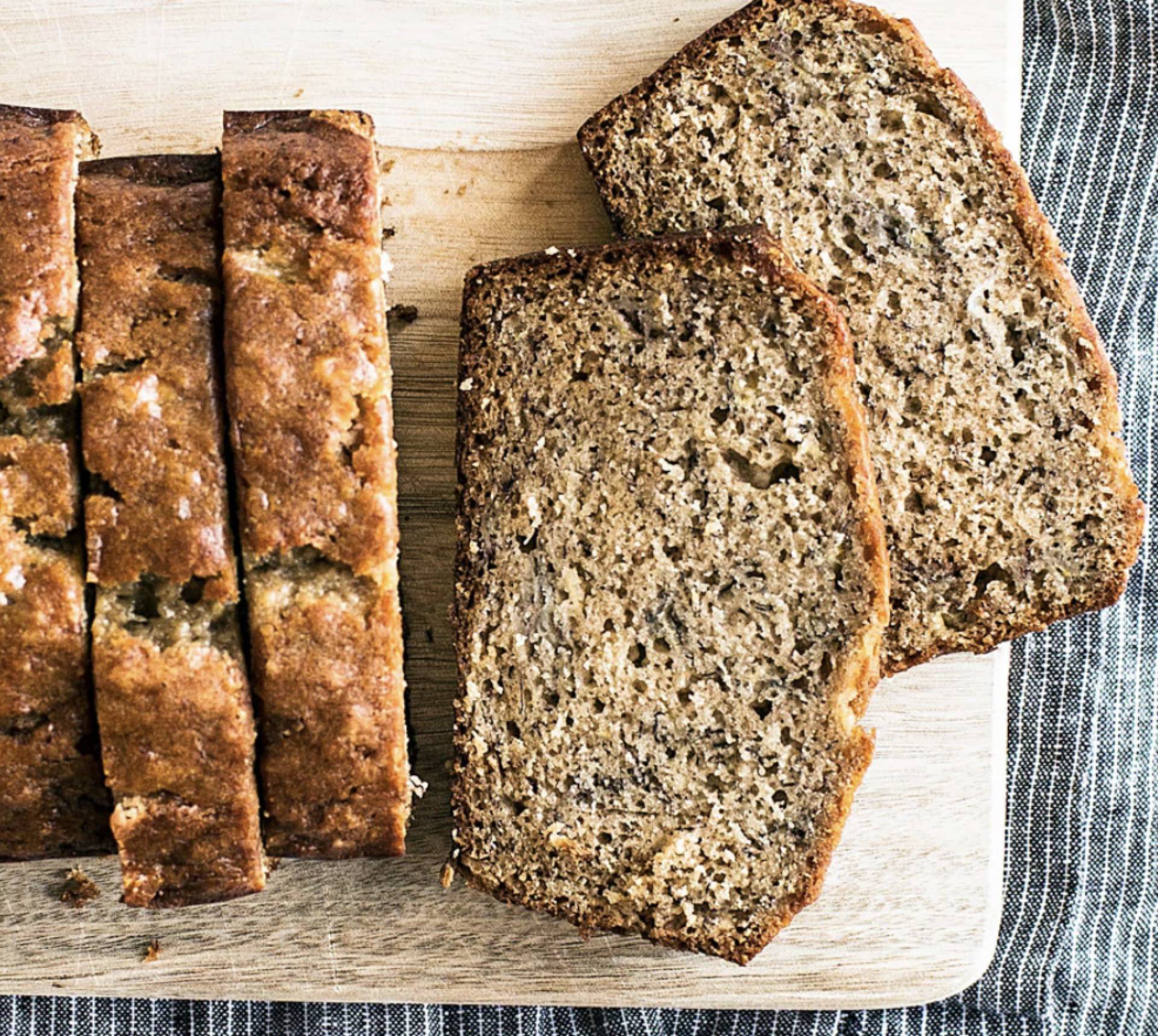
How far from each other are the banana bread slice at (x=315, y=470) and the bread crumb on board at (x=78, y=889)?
2.74ft

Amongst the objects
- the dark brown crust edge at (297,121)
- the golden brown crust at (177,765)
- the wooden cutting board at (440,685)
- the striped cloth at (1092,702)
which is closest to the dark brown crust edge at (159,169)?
the dark brown crust edge at (297,121)

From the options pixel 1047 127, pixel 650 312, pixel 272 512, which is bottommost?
pixel 272 512

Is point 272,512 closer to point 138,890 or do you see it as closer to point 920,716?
point 138,890

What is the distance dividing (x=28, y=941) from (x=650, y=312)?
2.16 m

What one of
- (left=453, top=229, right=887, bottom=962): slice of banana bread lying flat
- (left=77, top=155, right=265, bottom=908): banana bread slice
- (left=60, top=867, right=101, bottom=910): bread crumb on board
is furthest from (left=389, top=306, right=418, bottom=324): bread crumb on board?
(left=60, top=867, right=101, bottom=910): bread crumb on board

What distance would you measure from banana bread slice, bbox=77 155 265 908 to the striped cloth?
85.2 inches

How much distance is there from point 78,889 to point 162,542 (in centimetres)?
119

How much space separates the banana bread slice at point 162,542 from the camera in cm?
250

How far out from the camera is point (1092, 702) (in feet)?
11.9

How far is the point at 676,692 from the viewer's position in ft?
9.58

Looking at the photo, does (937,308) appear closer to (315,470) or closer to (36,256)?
(315,470)

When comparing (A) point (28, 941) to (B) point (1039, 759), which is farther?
(B) point (1039, 759)

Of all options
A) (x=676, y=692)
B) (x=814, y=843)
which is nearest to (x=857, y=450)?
(x=676, y=692)

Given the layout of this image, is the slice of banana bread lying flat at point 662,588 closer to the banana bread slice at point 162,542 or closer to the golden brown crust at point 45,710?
the banana bread slice at point 162,542
